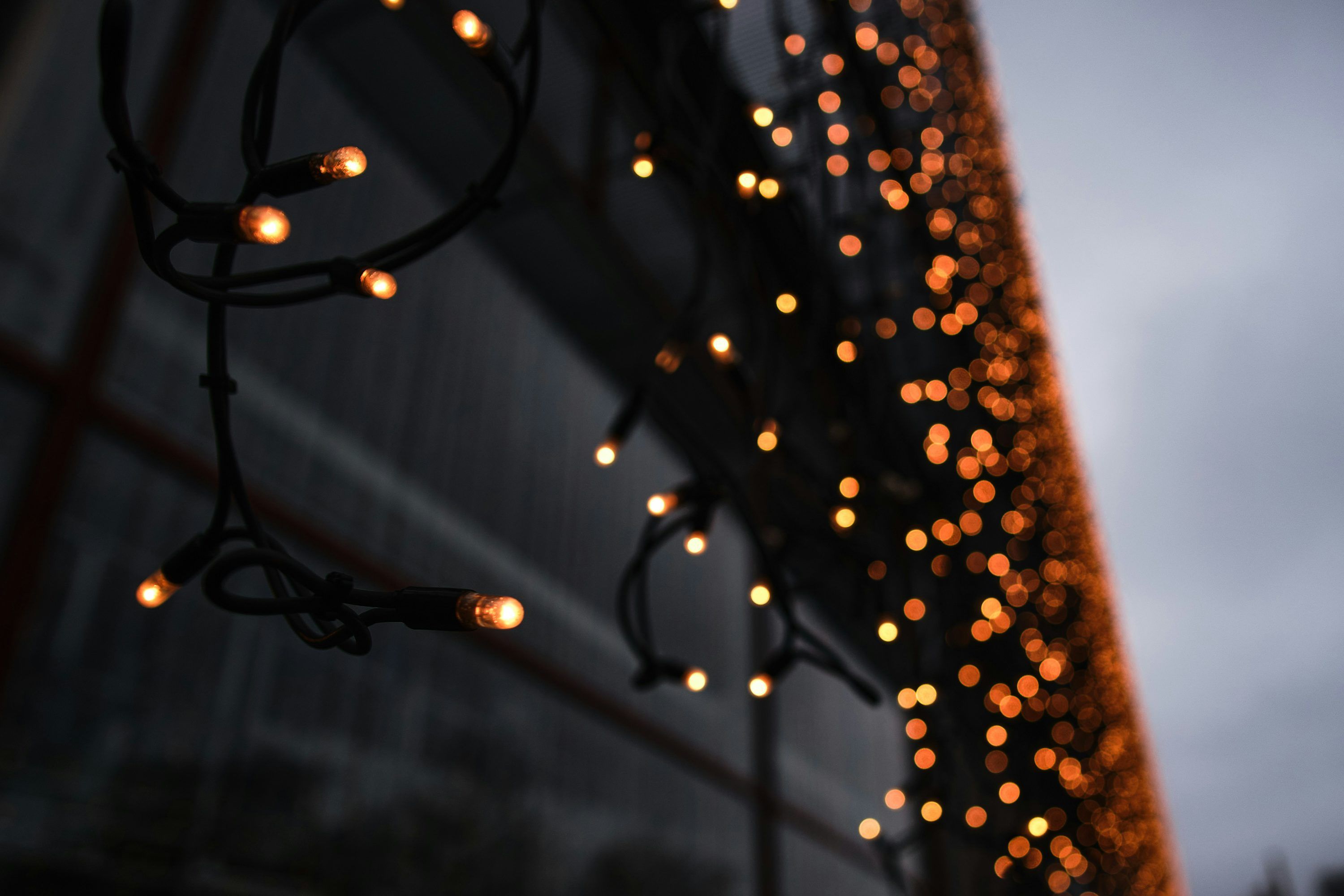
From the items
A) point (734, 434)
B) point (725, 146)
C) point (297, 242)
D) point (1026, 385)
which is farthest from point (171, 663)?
point (1026, 385)

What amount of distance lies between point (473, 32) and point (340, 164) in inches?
5.6

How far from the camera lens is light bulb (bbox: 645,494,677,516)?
69 centimetres

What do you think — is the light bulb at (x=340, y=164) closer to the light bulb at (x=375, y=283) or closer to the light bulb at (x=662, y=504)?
the light bulb at (x=375, y=283)

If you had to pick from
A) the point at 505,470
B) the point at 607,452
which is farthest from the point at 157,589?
the point at 505,470

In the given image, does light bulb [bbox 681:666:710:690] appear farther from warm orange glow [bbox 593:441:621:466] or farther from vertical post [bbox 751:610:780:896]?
vertical post [bbox 751:610:780:896]

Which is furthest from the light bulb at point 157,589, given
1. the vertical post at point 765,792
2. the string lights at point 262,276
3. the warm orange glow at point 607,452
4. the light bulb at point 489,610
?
the vertical post at point 765,792

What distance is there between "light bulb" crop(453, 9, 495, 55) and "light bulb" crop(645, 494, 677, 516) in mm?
339

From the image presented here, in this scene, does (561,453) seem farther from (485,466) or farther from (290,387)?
(290,387)

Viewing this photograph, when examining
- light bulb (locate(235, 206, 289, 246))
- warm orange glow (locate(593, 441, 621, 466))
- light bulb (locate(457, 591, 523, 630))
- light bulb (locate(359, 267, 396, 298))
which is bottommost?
light bulb (locate(457, 591, 523, 630))

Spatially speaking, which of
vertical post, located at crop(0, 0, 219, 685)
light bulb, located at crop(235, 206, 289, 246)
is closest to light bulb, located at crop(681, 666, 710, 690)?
light bulb, located at crop(235, 206, 289, 246)

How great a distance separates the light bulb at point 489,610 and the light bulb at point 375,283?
11 centimetres

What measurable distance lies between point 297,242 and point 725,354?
5.09 ft

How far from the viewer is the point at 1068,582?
200 inches

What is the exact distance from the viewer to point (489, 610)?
1.10 ft
